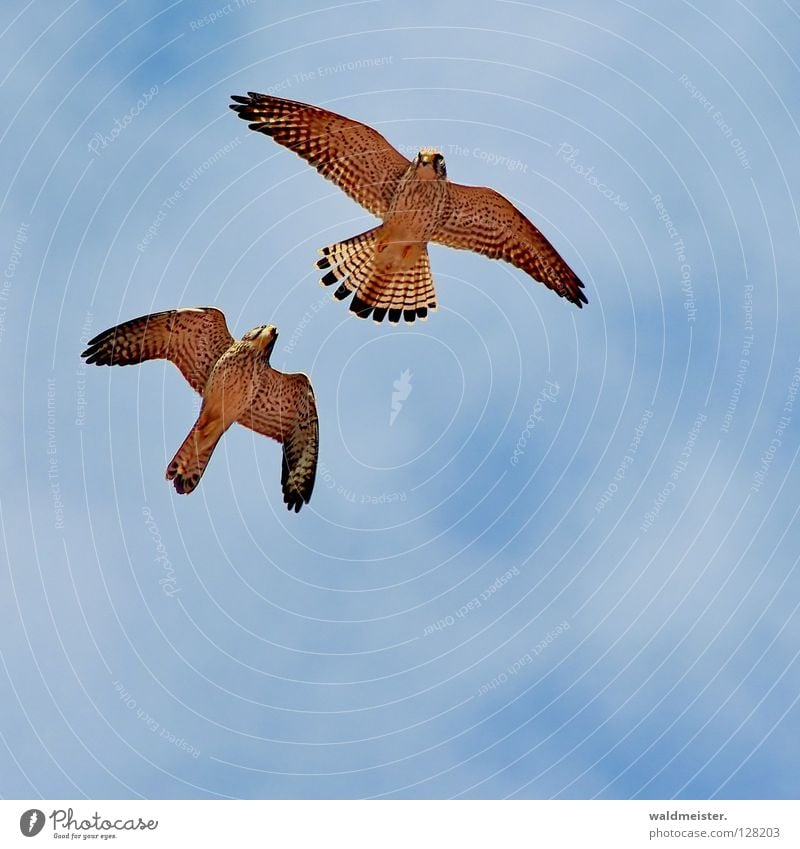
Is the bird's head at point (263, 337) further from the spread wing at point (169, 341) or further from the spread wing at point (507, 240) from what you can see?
the spread wing at point (507, 240)

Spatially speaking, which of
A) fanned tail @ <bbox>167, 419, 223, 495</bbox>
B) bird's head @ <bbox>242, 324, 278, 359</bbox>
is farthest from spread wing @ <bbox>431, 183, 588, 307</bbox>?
fanned tail @ <bbox>167, 419, 223, 495</bbox>

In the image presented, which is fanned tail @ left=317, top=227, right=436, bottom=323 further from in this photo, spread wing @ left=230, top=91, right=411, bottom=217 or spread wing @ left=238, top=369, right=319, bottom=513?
spread wing @ left=238, top=369, right=319, bottom=513
